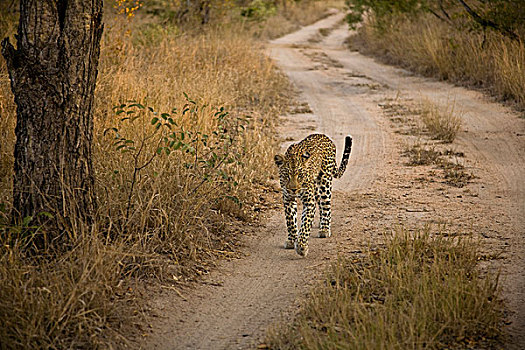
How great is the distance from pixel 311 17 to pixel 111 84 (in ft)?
101

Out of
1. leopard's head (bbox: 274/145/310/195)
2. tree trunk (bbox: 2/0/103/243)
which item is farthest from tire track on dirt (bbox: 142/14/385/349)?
tree trunk (bbox: 2/0/103/243)

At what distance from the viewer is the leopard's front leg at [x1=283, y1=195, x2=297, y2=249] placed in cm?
563

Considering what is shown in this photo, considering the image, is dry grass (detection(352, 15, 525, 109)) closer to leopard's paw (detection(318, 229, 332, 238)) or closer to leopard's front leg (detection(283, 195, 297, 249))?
leopard's paw (detection(318, 229, 332, 238))

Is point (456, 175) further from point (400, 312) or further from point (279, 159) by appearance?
point (400, 312)

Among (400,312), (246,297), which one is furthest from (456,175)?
(400,312)

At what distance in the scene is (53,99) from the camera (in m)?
4.79

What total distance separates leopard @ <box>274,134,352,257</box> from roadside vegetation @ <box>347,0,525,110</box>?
22.5 ft

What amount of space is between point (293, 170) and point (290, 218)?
549mm

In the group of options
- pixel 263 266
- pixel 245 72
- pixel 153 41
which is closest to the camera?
pixel 263 266

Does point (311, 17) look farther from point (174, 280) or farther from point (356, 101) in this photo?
point (174, 280)

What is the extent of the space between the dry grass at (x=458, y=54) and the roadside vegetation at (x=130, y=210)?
496 centimetres

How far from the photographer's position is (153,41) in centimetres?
1302

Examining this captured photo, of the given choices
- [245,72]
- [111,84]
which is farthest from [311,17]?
[111,84]

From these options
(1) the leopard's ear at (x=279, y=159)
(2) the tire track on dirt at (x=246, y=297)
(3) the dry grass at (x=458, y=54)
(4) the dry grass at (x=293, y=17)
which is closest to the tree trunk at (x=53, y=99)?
(2) the tire track on dirt at (x=246, y=297)
